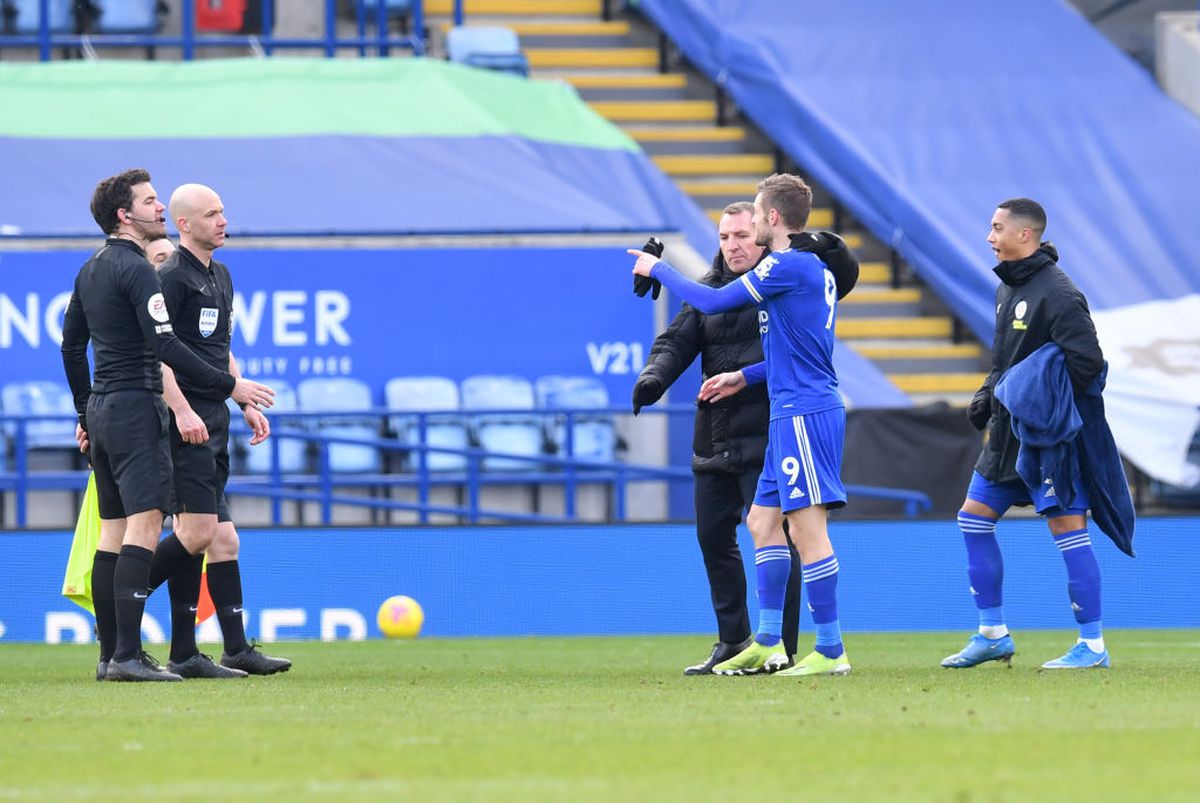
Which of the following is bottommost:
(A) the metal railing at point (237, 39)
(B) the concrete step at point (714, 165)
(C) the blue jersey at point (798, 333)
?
(C) the blue jersey at point (798, 333)

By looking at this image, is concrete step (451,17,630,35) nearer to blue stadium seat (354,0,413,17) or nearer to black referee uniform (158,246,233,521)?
blue stadium seat (354,0,413,17)

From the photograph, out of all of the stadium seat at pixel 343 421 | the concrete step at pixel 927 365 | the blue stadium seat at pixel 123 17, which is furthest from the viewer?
the blue stadium seat at pixel 123 17

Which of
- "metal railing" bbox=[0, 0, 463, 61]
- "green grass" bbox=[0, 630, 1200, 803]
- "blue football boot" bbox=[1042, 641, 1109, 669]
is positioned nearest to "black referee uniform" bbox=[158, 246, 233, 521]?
"green grass" bbox=[0, 630, 1200, 803]

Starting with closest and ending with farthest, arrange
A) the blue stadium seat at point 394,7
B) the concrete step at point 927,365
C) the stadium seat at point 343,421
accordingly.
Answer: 1. the stadium seat at point 343,421
2. the concrete step at point 927,365
3. the blue stadium seat at point 394,7

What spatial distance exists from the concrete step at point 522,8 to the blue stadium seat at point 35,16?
3358 mm

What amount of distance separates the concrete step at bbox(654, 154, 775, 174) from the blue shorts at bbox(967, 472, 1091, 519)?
1184 cm

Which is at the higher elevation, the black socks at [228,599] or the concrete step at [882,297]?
the concrete step at [882,297]

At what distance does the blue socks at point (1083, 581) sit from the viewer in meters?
8.85

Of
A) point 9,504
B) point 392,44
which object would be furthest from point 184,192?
point 392,44

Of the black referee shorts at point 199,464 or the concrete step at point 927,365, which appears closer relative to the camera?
the black referee shorts at point 199,464

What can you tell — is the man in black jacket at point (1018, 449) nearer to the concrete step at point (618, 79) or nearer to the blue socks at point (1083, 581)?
the blue socks at point (1083, 581)

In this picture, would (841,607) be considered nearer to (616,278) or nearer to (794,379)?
(616,278)

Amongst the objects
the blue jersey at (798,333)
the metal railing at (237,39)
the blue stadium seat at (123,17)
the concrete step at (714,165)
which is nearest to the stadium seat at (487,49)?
the metal railing at (237,39)

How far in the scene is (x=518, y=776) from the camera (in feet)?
17.5
